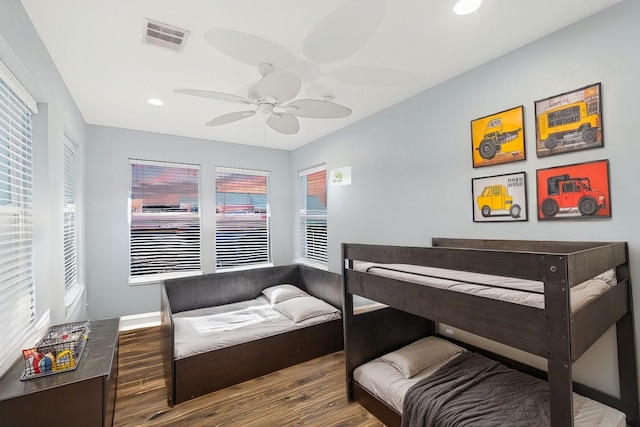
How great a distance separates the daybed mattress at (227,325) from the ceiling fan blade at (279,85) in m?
2.07

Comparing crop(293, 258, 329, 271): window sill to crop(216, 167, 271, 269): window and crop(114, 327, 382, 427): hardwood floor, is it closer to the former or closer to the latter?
crop(216, 167, 271, 269): window

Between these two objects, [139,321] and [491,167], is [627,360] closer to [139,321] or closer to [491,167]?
[491,167]

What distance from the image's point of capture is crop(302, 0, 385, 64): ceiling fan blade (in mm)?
1699

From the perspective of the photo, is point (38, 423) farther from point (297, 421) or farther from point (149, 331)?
point (149, 331)

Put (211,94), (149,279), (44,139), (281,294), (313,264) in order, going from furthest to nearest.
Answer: (313,264) < (149,279) < (281,294) < (44,139) < (211,94)

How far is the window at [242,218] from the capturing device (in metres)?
4.71

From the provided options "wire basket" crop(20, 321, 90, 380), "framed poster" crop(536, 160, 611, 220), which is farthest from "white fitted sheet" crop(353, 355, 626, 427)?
"wire basket" crop(20, 321, 90, 380)

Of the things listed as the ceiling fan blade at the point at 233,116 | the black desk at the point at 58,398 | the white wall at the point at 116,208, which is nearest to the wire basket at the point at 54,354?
the black desk at the point at 58,398

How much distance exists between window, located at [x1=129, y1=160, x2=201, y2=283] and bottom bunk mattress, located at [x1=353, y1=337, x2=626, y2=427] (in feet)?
10.6

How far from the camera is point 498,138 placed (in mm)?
2289

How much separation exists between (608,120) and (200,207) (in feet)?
14.9

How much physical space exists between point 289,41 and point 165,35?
833 millimetres

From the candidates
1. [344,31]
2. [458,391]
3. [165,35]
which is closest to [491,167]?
[344,31]

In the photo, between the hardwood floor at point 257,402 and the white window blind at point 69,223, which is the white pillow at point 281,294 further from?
the white window blind at point 69,223
